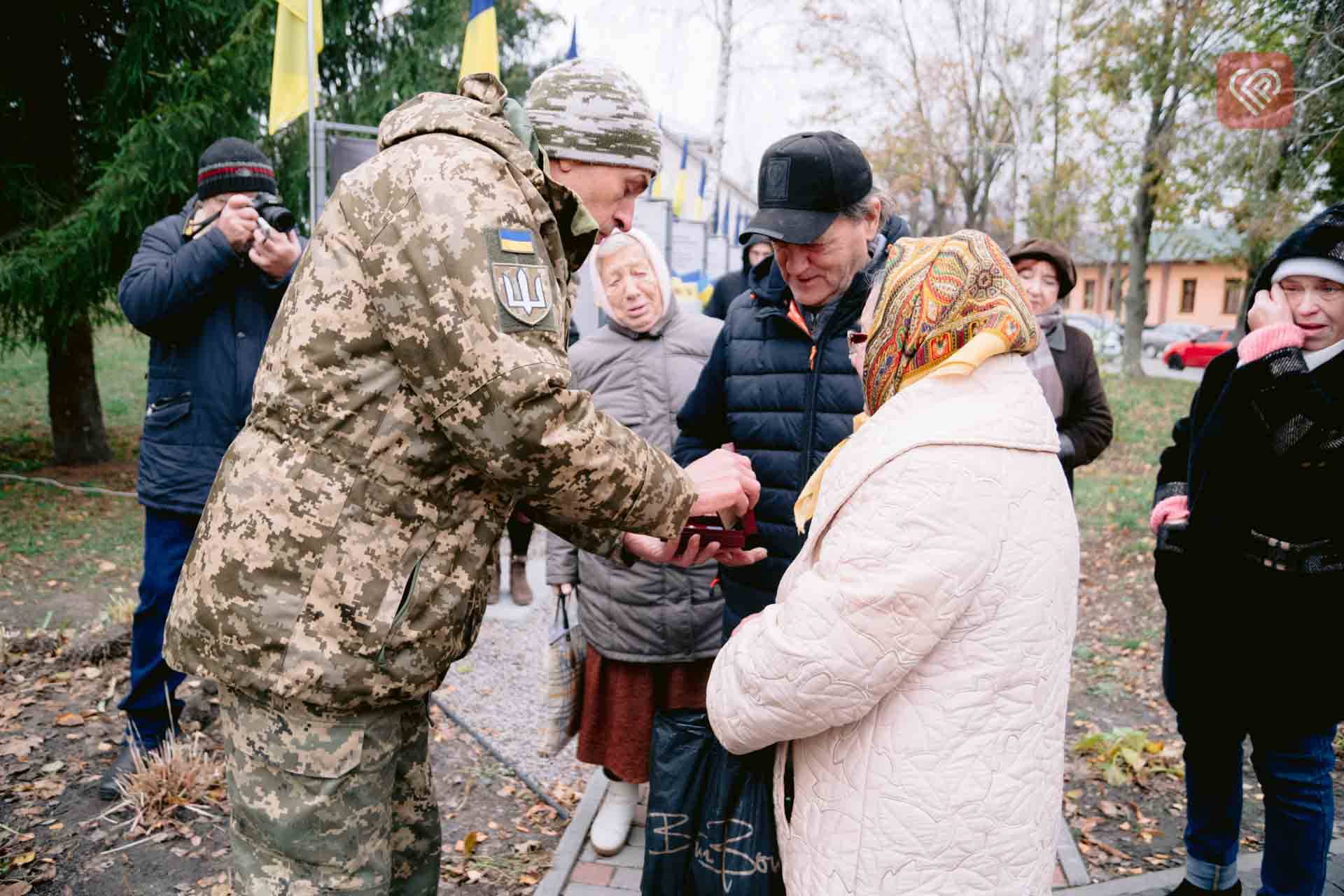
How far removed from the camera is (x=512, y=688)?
4934 mm

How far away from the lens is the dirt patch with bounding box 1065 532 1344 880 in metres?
3.59

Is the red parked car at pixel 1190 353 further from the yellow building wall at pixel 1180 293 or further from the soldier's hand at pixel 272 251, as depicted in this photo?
the soldier's hand at pixel 272 251

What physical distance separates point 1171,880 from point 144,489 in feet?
12.8

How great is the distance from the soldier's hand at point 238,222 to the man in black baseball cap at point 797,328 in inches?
67.5

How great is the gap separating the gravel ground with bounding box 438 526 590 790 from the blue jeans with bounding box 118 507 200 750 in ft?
4.30

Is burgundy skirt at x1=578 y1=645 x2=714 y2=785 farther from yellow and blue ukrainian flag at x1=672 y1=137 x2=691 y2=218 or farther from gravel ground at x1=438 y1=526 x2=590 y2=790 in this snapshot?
yellow and blue ukrainian flag at x1=672 y1=137 x2=691 y2=218

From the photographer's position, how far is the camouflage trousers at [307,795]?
1774mm

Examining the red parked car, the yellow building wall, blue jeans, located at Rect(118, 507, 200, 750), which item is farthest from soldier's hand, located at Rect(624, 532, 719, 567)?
the yellow building wall

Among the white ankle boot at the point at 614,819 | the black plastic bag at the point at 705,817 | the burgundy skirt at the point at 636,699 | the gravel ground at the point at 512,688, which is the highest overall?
the black plastic bag at the point at 705,817

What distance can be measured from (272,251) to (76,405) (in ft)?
24.1

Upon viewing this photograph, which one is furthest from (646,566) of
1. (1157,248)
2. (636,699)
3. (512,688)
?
(1157,248)

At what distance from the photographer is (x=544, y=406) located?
5.27 feet

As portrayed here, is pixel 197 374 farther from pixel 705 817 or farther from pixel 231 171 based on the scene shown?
pixel 705 817

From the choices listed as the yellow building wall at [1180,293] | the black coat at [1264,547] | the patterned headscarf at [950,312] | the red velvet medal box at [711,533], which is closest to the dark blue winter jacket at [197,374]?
the red velvet medal box at [711,533]
